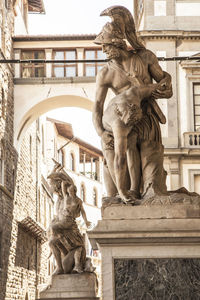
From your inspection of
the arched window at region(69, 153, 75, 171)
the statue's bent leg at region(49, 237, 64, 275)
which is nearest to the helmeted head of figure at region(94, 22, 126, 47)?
the statue's bent leg at region(49, 237, 64, 275)

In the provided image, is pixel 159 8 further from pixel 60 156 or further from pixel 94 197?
pixel 94 197

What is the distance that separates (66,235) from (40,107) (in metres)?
23.0

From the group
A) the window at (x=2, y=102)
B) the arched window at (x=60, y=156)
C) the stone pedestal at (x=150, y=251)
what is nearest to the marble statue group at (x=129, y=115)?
the stone pedestal at (x=150, y=251)

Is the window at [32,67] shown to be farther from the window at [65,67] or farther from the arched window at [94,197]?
the arched window at [94,197]

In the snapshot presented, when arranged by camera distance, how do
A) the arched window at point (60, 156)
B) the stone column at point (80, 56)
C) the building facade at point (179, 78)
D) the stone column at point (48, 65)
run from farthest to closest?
the arched window at point (60, 156)
the stone column at point (80, 56)
the stone column at point (48, 65)
the building facade at point (179, 78)

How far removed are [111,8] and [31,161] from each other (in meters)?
33.6

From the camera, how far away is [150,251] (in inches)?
245

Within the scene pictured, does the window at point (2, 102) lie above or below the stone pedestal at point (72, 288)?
above

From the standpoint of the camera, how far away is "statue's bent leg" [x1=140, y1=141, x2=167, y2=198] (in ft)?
21.6

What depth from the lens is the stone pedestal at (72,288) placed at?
10427 mm

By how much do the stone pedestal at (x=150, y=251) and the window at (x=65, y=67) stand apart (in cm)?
2738

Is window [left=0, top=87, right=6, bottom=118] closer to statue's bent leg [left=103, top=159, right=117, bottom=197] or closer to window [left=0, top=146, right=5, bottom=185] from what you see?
window [left=0, top=146, right=5, bottom=185]

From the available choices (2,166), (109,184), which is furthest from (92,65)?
(109,184)

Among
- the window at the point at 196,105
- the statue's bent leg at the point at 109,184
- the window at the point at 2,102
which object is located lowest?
the statue's bent leg at the point at 109,184
